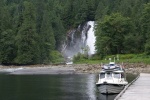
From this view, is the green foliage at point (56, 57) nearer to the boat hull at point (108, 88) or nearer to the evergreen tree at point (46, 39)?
the evergreen tree at point (46, 39)

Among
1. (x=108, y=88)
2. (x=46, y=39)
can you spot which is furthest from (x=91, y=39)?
(x=108, y=88)

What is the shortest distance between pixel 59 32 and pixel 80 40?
37.2 feet

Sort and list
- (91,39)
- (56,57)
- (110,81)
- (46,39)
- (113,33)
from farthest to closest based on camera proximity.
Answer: (91,39) < (46,39) < (56,57) < (113,33) < (110,81)

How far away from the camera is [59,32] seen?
164 metres

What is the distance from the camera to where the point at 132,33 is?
12144 cm

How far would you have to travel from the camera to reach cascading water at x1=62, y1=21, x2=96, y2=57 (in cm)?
15425

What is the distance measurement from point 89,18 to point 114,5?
48.8 feet

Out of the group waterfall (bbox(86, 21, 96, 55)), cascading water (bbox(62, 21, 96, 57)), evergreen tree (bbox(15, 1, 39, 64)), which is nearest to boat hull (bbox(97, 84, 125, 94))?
evergreen tree (bbox(15, 1, 39, 64))

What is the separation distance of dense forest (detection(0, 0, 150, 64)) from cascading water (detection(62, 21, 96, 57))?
10.8ft

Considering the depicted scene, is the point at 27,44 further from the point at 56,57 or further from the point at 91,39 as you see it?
the point at 91,39

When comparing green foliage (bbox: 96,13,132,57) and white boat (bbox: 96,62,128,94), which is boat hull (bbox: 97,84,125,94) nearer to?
white boat (bbox: 96,62,128,94)

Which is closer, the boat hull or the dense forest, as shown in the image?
the boat hull

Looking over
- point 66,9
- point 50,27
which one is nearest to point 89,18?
point 66,9

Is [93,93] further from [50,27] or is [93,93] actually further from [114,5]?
[114,5]
